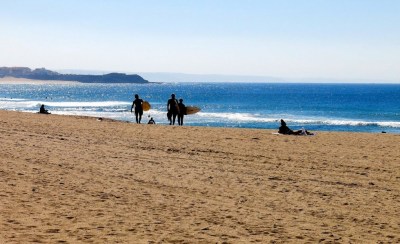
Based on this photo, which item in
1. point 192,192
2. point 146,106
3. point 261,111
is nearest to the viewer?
point 192,192

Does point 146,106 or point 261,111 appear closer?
point 146,106

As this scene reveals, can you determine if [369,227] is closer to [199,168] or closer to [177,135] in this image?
[199,168]

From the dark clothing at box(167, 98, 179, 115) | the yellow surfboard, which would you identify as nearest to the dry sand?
the dark clothing at box(167, 98, 179, 115)

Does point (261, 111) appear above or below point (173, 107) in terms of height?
below

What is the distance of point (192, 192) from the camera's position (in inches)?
344

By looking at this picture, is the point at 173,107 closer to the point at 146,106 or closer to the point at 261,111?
the point at 146,106

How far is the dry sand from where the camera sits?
6.47 metres

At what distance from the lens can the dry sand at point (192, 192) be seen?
6.47 metres

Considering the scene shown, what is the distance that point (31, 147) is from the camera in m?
13.0

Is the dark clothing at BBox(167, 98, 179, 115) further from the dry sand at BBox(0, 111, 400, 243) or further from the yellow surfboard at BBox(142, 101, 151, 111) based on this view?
the dry sand at BBox(0, 111, 400, 243)

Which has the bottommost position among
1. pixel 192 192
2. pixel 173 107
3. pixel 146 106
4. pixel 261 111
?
pixel 261 111

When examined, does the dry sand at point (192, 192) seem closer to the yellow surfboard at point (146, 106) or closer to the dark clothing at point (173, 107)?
the dark clothing at point (173, 107)

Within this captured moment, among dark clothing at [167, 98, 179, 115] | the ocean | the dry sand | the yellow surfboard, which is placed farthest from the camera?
the ocean

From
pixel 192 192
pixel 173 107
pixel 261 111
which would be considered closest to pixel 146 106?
pixel 173 107
